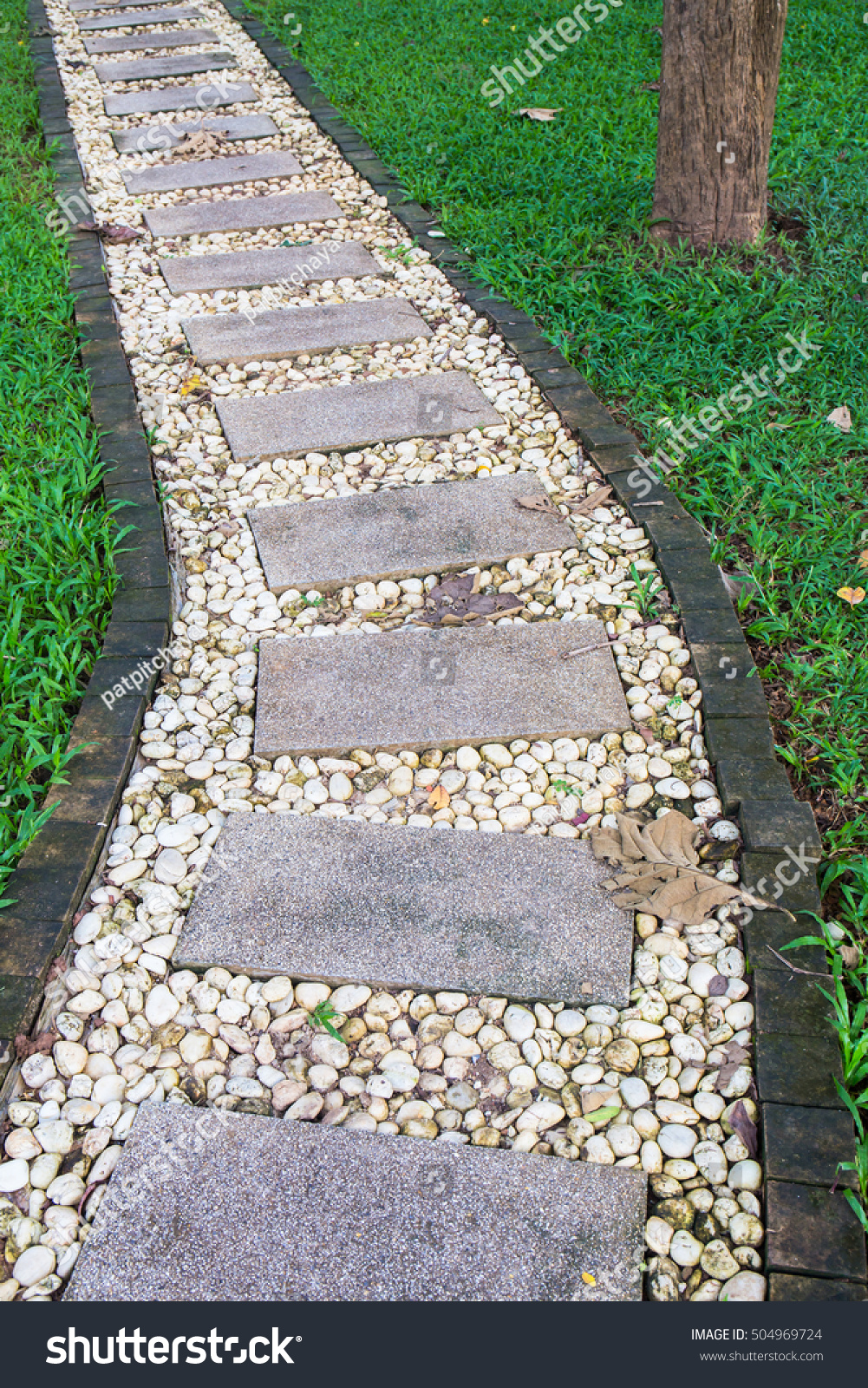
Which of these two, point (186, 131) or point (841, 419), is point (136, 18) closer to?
point (186, 131)

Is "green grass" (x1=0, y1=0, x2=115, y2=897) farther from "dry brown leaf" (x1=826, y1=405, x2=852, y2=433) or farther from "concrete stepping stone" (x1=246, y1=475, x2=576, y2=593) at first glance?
"dry brown leaf" (x1=826, y1=405, x2=852, y2=433)

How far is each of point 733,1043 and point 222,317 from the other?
3.43m

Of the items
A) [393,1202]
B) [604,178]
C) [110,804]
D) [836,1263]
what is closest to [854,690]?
[836,1263]

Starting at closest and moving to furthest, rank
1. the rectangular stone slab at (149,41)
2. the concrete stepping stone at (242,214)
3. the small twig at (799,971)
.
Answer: the small twig at (799,971)
the concrete stepping stone at (242,214)
the rectangular stone slab at (149,41)

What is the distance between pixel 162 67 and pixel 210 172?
7.04 feet

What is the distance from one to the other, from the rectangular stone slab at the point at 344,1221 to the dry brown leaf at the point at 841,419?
2526 mm

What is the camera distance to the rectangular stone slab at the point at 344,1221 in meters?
1.47

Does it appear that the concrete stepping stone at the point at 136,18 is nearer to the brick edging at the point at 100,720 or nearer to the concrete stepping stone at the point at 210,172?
the concrete stepping stone at the point at 210,172

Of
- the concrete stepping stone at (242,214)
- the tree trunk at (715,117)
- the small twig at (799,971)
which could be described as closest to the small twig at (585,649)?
the small twig at (799,971)

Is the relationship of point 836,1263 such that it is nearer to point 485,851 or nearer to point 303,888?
point 485,851

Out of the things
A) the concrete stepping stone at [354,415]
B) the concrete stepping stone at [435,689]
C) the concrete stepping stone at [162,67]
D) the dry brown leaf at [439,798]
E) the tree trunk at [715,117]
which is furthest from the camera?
the concrete stepping stone at [162,67]

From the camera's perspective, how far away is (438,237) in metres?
4.58

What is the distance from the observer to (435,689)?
96.4 inches

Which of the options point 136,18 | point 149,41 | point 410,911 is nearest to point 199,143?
point 149,41
